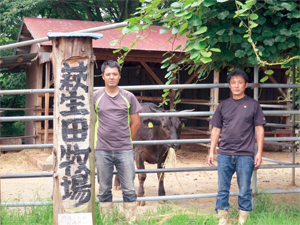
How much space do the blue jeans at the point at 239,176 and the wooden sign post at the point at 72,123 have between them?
138cm

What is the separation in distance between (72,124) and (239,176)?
1.77 meters

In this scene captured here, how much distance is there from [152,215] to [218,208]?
0.76 metres

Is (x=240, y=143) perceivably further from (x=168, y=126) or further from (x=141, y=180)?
(x=141, y=180)

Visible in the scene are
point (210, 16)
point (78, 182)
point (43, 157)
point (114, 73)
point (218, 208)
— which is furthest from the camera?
point (43, 157)

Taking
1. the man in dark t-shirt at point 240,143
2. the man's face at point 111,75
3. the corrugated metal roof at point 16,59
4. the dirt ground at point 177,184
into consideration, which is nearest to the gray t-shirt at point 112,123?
the man's face at point 111,75

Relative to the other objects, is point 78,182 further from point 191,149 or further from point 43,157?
point 191,149

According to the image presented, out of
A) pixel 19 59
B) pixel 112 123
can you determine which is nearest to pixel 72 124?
pixel 112 123

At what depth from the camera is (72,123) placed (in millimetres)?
2951

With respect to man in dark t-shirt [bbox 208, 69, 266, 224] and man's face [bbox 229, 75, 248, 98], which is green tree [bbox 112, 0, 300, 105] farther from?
man in dark t-shirt [bbox 208, 69, 266, 224]

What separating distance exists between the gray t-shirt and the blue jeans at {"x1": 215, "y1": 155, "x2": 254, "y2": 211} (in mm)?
1004

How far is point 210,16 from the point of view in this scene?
3.79 metres

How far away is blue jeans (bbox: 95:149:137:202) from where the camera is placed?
335 cm

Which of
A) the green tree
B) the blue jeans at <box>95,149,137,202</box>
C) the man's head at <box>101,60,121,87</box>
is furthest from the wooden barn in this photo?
the blue jeans at <box>95,149,137,202</box>

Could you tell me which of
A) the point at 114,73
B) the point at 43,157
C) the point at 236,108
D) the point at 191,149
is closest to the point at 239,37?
the point at 236,108
